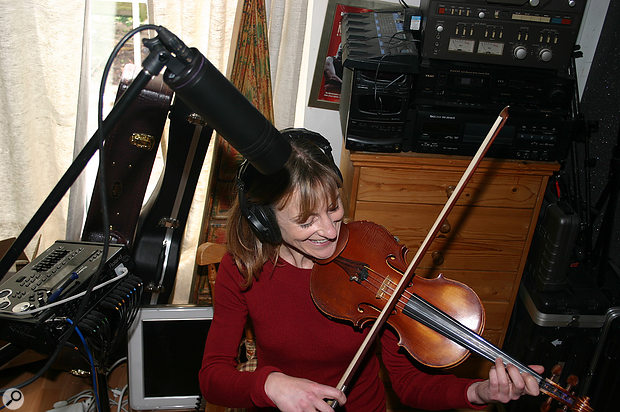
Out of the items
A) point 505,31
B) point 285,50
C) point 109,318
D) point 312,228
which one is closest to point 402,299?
point 312,228

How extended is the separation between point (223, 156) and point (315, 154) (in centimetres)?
76

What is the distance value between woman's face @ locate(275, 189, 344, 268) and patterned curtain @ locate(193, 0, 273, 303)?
2.32 ft

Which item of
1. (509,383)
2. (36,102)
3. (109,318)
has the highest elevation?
(36,102)

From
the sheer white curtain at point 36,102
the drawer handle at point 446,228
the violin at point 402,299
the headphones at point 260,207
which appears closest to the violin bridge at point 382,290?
the violin at point 402,299

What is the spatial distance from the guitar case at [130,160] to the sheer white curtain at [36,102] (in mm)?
542

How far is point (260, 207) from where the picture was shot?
1.04 metres

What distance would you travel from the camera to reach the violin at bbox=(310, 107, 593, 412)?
1009 millimetres

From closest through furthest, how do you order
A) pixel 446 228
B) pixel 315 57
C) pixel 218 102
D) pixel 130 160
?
pixel 218 102
pixel 130 160
pixel 446 228
pixel 315 57

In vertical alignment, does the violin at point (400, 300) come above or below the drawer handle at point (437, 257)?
above

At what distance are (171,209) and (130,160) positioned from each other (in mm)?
186

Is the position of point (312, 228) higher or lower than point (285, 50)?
lower

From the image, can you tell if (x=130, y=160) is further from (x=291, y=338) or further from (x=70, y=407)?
(x=70, y=407)

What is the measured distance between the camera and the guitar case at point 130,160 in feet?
4.65

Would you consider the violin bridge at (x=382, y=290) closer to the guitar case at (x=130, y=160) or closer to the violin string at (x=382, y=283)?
the violin string at (x=382, y=283)
